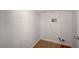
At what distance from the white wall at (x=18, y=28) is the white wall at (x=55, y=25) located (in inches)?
3.2

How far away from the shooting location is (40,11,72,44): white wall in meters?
1.29

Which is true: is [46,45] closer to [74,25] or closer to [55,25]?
[55,25]

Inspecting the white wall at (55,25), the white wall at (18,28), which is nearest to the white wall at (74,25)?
the white wall at (55,25)

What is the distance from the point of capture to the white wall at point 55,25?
129 centimetres

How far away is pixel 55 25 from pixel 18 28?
429 millimetres

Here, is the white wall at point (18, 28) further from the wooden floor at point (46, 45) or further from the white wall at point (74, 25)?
the white wall at point (74, 25)

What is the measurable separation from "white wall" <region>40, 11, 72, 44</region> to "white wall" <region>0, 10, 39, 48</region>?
8 cm

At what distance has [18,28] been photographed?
4.31 feet

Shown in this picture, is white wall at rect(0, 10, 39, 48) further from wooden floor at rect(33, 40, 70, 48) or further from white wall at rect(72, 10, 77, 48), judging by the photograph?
white wall at rect(72, 10, 77, 48)
